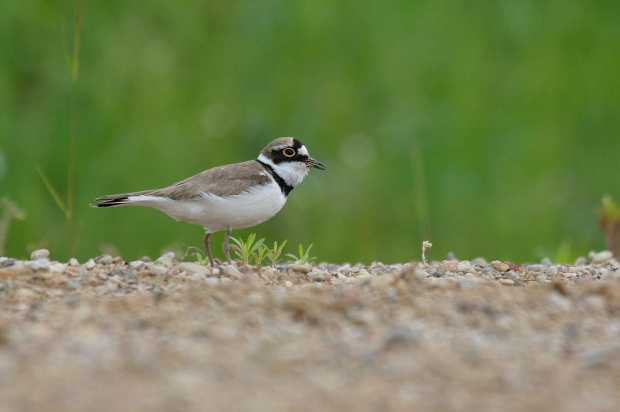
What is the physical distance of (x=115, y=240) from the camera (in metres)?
7.68

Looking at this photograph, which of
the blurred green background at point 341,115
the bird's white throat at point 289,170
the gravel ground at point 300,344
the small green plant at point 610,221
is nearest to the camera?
the gravel ground at point 300,344

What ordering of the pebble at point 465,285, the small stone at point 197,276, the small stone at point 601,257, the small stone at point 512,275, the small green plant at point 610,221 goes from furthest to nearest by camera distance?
the small green plant at point 610,221, the small stone at point 601,257, the small stone at point 512,275, the small stone at point 197,276, the pebble at point 465,285

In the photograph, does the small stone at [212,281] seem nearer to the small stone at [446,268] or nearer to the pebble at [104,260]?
the pebble at [104,260]

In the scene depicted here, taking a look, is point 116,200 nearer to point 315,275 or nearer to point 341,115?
point 315,275

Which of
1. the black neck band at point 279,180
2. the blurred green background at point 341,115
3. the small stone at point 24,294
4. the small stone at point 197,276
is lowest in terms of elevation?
the small stone at point 24,294

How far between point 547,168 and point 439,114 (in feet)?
3.32

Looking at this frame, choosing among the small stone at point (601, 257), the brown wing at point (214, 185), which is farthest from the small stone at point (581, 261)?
the brown wing at point (214, 185)

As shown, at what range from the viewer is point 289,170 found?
6.62 metres

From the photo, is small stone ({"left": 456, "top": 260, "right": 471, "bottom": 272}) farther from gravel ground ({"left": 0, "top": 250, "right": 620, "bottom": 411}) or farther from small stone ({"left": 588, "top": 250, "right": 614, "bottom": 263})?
small stone ({"left": 588, "top": 250, "right": 614, "bottom": 263})

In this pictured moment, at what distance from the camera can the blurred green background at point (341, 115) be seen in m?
7.88

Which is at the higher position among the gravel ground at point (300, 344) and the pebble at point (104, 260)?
the pebble at point (104, 260)

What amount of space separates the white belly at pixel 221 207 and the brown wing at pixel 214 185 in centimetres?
4

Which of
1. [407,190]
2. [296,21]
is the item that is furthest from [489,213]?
[296,21]

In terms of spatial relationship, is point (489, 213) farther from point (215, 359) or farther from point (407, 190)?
point (215, 359)
